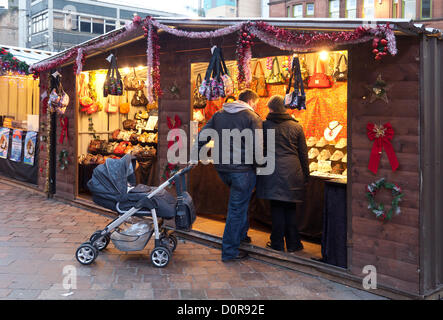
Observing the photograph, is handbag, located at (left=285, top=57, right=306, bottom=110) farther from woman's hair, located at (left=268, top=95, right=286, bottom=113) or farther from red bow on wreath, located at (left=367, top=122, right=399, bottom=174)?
red bow on wreath, located at (left=367, top=122, right=399, bottom=174)

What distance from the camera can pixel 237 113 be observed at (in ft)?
18.1

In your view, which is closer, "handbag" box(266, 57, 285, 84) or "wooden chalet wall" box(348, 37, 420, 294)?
"wooden chalet wall" box(348, 37, 420, 294)

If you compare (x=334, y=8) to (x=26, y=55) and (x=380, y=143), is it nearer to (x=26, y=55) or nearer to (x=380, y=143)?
(x=26, y=55)

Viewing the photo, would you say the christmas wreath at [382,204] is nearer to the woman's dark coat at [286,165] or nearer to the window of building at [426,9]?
the woman's dark coat at [286,165]

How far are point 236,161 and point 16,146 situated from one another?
8064 millimetres

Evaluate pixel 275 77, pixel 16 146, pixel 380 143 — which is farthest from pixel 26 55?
pixel 380 143

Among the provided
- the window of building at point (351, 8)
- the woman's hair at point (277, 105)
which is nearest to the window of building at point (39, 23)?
the window of building at point (351, 8)

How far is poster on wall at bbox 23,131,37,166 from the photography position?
10.8 meters

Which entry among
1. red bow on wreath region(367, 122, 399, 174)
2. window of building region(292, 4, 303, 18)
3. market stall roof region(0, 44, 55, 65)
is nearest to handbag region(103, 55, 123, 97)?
red bow on wreath region(367, 122, 399, 174)

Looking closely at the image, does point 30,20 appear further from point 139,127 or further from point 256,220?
point 256,220

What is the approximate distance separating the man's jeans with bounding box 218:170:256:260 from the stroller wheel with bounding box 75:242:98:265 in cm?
147

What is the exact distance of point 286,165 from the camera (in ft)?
18.0

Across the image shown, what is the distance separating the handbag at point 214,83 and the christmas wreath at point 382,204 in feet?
6.08

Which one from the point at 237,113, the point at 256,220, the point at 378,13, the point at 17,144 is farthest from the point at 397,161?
the point at 378,13
